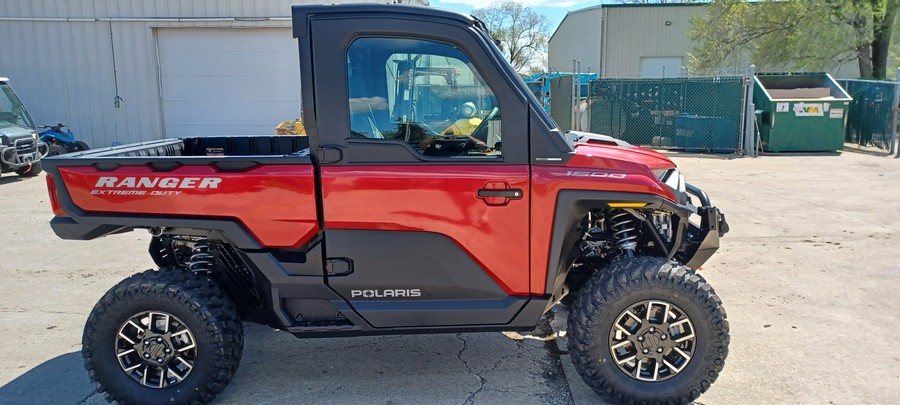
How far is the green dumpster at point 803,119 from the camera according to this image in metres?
15.1

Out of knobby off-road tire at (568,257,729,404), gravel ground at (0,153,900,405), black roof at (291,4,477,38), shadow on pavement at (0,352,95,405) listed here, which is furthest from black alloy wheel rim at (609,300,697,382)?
shadow on pavement at (0,352,95,405)

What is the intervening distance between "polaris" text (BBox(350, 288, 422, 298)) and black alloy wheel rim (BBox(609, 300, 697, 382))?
1114 mm

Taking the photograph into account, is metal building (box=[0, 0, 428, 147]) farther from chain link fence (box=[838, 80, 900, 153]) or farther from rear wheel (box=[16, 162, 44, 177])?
chain link fence (box=[838, 80, 900, 153])

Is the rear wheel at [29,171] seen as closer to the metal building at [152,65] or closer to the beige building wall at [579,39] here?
the metal building at [152,65]

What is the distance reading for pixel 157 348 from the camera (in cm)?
344

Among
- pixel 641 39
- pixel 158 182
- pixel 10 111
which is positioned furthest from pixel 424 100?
pixel 641 39

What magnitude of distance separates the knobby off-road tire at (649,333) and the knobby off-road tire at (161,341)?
2001 millimetres

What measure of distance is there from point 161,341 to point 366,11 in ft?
7.00

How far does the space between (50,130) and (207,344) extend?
46.7 ft

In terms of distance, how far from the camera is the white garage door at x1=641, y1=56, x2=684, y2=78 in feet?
116

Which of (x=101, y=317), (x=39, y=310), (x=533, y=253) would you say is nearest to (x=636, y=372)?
(x=533, y=253)

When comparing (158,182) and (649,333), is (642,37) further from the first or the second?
(158,182)

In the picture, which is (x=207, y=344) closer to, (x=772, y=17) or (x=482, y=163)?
(x=482, y=163)

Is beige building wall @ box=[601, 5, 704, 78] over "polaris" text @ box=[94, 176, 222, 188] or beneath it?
over
